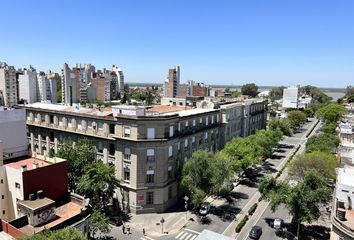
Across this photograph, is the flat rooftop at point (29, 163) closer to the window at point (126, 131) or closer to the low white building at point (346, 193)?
the window at point (126, 131)

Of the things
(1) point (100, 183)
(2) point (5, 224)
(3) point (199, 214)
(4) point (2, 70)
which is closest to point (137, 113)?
(1) point (100, 183)

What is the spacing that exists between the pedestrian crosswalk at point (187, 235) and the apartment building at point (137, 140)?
8229 millimetres

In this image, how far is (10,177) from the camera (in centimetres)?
3588

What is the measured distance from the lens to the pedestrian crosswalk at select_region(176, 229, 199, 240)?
4150 cm

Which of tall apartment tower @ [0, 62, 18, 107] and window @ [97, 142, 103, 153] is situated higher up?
tall apartment tower @ [0, 62, 18, 107]

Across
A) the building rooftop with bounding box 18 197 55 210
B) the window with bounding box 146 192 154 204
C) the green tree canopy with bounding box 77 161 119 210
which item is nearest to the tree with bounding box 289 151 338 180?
the window with bounding box 146 192 154 204

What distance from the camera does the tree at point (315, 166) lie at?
51.3m

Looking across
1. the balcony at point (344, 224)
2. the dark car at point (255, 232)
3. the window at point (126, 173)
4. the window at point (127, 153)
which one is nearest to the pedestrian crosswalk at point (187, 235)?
the dark car at point (255, 232)

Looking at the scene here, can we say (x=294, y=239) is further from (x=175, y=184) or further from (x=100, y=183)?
(x=100, y=183)

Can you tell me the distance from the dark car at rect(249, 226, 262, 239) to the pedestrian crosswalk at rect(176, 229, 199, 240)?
8.01m

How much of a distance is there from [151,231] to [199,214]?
957 cm

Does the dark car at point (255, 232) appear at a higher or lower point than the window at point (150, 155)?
A: lower

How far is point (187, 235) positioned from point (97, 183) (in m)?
15.7

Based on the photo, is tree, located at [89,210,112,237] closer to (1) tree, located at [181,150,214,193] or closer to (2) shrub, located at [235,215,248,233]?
(1) tree, located at [181,150,214,193]
